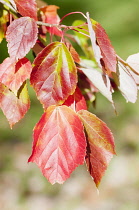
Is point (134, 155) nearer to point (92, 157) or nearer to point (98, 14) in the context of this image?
point (92, 157)

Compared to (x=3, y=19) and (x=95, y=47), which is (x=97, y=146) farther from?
(x=3, y=19)

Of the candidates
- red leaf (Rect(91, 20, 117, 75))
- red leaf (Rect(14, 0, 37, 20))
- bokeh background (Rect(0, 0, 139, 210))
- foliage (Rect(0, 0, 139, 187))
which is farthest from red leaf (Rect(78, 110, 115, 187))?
bokeh background (Rect(0, 0, 139, 210))

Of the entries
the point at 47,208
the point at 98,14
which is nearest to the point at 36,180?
the point at 47,208

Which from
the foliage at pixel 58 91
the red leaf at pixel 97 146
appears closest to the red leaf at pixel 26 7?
the foliage at pixel 58 91

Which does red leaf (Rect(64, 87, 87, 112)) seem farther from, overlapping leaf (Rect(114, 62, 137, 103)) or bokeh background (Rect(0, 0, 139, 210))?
bokeh background (Rect(0, 0, 139, 210))

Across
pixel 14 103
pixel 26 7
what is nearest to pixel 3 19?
pixel 26 7

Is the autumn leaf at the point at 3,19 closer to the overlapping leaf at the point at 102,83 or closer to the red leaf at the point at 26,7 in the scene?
the red leaf at the point at 26,7
